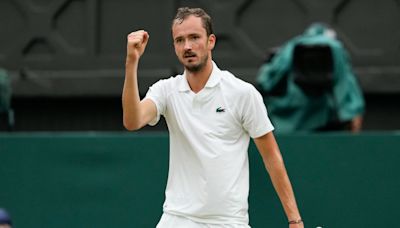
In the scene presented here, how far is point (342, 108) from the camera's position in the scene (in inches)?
368

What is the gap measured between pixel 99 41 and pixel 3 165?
2.97 m

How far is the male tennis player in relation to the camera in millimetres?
6602

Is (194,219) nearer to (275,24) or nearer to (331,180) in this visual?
(331,180)

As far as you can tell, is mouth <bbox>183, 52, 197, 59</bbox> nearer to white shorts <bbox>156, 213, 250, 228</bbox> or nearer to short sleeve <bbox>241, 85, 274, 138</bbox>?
short sleeve <bbox>241, 85, 274, 138</bbox>

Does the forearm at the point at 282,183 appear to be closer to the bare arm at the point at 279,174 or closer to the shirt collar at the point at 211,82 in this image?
the bare arm at the point at 279,174

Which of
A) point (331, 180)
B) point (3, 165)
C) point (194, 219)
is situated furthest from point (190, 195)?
point (3, 165)

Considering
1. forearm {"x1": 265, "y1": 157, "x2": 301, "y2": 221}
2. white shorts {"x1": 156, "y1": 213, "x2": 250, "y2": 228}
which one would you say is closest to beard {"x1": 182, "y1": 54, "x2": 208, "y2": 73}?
forearm {"x1": 265, "y1": 157, "x2": 301, "y2": 221}

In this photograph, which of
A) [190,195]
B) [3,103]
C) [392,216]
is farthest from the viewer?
[3,103]

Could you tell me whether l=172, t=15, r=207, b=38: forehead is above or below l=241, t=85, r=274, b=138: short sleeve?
above

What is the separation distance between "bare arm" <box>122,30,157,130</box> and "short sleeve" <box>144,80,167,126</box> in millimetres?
185

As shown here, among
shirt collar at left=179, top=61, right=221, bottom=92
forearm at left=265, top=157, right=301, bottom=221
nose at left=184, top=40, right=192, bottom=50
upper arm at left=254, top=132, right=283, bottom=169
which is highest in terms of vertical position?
nose at left=184, top=40, right=192, bottom=50

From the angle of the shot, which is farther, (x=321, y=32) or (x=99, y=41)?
(x=99, y=41)

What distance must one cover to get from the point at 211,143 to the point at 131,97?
597 mm

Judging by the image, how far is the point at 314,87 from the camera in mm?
9336
